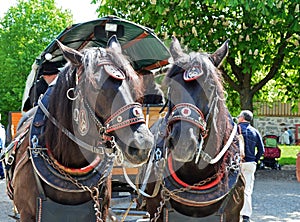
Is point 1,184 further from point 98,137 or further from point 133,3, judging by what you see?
point 98,137

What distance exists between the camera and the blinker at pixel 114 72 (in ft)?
12.3

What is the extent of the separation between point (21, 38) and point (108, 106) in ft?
104

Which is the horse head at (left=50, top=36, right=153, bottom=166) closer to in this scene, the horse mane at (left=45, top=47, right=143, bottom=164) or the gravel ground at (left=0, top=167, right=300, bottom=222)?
the horse mane at (left=45, top=47, right=143, bottom=164)

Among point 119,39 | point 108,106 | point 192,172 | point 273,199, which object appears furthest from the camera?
point 273,199

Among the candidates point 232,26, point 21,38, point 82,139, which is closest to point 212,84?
point 82,139

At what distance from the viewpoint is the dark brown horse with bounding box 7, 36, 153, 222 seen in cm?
367

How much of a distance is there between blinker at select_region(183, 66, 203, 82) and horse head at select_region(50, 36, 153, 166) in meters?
0.45

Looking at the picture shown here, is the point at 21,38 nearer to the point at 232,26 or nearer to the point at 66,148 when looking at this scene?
the point at 232,26

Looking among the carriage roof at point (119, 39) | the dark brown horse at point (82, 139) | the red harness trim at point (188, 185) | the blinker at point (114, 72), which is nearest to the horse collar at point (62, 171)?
the dark brown horse at point (82, 139)

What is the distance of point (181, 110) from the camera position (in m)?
3.97

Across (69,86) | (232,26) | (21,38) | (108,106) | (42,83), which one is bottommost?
(108,106)

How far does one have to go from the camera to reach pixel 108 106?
3.70 m

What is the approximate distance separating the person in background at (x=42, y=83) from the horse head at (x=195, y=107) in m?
2.18

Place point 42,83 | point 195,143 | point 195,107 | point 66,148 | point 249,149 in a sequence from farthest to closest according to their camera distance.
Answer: point 249,149
point 42,83
point 66,148
point 195,107
point 195,143
